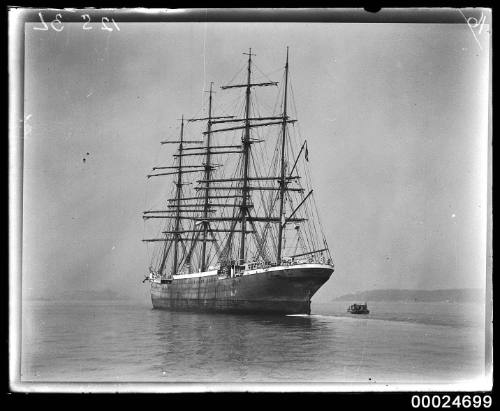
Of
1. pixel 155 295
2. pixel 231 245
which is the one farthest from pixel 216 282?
pixel 155 295

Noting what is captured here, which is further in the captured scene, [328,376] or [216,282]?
[216,282]

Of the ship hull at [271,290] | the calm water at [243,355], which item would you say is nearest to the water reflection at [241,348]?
the calm water at [243,355]

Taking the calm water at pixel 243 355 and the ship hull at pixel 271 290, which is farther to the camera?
the ship hull at pixel 271 290

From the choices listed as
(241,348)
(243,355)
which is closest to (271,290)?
(241,348)

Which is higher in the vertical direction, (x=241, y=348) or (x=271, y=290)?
(x=271, y=290)
